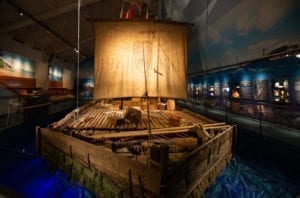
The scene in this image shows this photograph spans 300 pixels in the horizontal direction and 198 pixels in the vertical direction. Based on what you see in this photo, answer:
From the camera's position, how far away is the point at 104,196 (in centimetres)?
390

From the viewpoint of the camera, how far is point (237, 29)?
11.7 metres

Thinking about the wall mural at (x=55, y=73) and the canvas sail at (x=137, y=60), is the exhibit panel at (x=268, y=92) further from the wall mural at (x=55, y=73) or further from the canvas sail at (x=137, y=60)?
the wall mural at (x=55, y=73)

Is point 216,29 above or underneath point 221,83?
above

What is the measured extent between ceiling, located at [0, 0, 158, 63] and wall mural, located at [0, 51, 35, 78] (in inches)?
63.5

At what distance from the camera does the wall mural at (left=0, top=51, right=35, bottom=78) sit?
45.1ft

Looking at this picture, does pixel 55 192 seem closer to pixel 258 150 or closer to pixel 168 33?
pixel 258 150

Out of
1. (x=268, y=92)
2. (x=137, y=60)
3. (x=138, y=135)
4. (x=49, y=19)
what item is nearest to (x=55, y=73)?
(x=49, y=19)

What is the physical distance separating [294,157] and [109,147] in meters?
5.76

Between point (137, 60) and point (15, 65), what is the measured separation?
1306 cm

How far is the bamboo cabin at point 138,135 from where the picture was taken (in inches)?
125

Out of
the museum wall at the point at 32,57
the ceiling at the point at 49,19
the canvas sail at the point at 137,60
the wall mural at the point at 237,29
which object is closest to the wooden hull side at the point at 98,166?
the canvas sail at the point at 137,60

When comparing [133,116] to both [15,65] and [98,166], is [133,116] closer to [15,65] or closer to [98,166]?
[98,166]

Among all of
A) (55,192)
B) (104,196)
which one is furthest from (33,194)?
(104,196)

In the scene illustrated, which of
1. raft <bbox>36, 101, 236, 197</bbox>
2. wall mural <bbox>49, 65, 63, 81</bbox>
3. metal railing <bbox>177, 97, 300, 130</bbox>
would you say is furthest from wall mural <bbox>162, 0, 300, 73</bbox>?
wall mural <bbox>49, 65, 63, 81</bbox>
